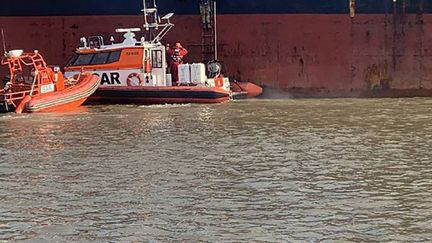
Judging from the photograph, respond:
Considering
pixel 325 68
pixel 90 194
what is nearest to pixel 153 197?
pixel 90 194

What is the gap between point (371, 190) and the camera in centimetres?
909

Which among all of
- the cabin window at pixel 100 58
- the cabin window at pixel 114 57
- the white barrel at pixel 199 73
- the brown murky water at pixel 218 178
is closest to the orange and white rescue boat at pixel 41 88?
the cabin window at pixel 100 58

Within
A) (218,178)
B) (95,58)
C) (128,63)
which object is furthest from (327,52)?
(218,178)

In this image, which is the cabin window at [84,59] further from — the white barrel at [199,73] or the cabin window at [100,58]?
the white barrel at [199,73]

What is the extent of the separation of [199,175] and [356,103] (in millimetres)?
9247

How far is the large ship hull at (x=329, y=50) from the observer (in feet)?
65.6

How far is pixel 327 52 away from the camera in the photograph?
66.4ft

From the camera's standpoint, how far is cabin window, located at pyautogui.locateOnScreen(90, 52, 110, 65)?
1953 cm

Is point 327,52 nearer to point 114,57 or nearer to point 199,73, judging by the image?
point 199,73

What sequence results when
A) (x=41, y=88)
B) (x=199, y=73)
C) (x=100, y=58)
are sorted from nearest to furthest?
(x=41, y=88) → (x=199, y=73) → (x=100, y=58)

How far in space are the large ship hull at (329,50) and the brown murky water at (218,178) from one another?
391 cm

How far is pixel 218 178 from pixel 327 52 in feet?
36.1

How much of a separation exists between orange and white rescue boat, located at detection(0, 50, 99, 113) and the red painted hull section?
3269mm

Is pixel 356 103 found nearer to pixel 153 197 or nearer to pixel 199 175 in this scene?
pixel 199 175
